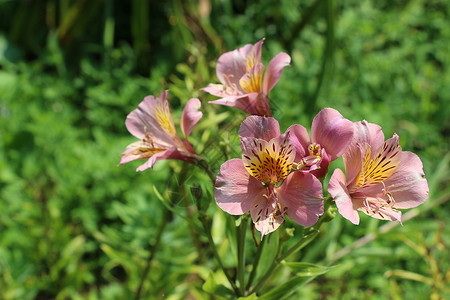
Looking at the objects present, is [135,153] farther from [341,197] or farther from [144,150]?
[341,197]

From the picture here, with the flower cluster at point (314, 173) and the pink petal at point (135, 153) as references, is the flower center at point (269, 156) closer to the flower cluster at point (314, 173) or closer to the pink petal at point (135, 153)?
the flower cluster at point (314, 173)

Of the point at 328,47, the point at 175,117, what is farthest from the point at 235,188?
the point at 328,47

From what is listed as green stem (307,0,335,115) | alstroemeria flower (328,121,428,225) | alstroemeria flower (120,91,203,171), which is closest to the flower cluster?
alstroemeria flower (328,121,428,225)

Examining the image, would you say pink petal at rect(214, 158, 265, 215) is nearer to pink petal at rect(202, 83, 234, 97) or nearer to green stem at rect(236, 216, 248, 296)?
green stem at rect(236, 216, 248, 296)

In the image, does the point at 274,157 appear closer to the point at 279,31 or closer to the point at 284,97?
the point at 284,97

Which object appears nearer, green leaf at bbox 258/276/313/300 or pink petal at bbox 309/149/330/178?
pink petal at bbox 309/149/330/178

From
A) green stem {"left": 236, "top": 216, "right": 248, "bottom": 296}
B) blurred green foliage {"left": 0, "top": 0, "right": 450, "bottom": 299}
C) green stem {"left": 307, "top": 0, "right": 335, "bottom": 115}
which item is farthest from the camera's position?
green stem {"left": 307, "top": 0, "right": 335, "bottom": 115}

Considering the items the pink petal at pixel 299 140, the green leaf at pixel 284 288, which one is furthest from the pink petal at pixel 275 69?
the green leaf at pixel 284 288
